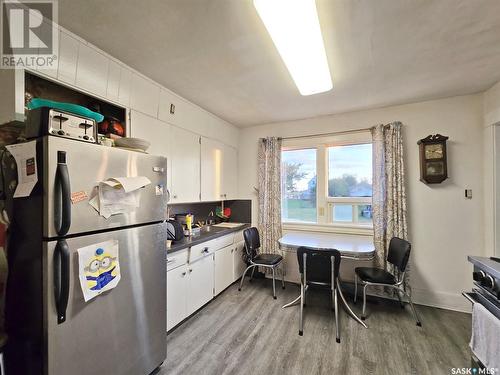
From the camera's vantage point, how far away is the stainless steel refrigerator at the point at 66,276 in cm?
105

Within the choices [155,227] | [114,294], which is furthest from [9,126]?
[114,294]

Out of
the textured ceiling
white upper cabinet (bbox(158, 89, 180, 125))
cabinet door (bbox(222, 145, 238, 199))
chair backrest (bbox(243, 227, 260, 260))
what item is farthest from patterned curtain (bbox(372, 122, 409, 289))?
white upper cabinet (bbox(158, 89, 180, 125))

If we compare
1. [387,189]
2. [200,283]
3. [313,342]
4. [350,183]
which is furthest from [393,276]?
[200,283]

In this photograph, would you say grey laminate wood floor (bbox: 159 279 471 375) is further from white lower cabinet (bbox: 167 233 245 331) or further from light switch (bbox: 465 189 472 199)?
light switch (bbox: 465 189 472 199)

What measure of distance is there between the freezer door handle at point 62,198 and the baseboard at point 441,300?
11.7ft

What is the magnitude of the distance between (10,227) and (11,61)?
100cm

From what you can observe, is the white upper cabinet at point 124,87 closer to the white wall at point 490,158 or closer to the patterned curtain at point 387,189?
the patterned curtain at point 387,189

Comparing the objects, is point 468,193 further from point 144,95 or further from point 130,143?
point 144,95

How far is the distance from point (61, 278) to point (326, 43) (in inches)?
87.3

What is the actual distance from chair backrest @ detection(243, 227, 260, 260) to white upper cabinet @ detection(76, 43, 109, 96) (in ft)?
7.23

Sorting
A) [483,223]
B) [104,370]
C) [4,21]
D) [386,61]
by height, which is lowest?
[104,370]

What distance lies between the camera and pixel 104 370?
1.26m

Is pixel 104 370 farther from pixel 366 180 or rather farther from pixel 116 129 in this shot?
pixel 366 180

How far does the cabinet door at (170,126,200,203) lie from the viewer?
7.98 feet
